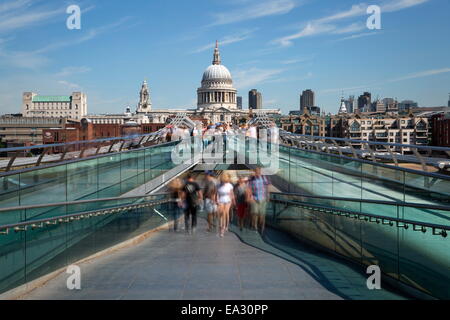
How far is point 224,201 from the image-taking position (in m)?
8.56

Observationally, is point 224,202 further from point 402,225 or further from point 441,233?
point 441,233

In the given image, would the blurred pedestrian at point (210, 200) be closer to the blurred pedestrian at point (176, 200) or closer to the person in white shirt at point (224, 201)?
the person in white shirt at point (224, 201)

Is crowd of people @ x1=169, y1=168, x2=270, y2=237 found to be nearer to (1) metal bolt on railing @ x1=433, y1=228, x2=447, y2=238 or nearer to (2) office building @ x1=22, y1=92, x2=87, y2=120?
(1) metal bolt on railing @ x1=433, y1=228, x2=447, y2=238

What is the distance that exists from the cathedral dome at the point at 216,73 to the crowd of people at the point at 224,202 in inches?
6009

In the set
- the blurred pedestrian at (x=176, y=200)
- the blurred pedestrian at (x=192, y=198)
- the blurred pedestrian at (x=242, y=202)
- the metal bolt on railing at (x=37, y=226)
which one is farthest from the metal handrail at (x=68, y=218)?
the blurred pedestrian at (x=242, y=202)

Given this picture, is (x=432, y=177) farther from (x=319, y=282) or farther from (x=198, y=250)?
(x=198, y=250)

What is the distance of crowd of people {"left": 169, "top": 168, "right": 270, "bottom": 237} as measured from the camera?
8.56m

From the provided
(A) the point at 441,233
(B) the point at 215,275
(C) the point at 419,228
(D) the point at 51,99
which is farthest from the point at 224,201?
(D) the point at 51,99

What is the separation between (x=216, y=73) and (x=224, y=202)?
157226 millimetres

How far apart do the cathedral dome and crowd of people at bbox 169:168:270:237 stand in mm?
152626

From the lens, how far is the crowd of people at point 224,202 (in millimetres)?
8562
